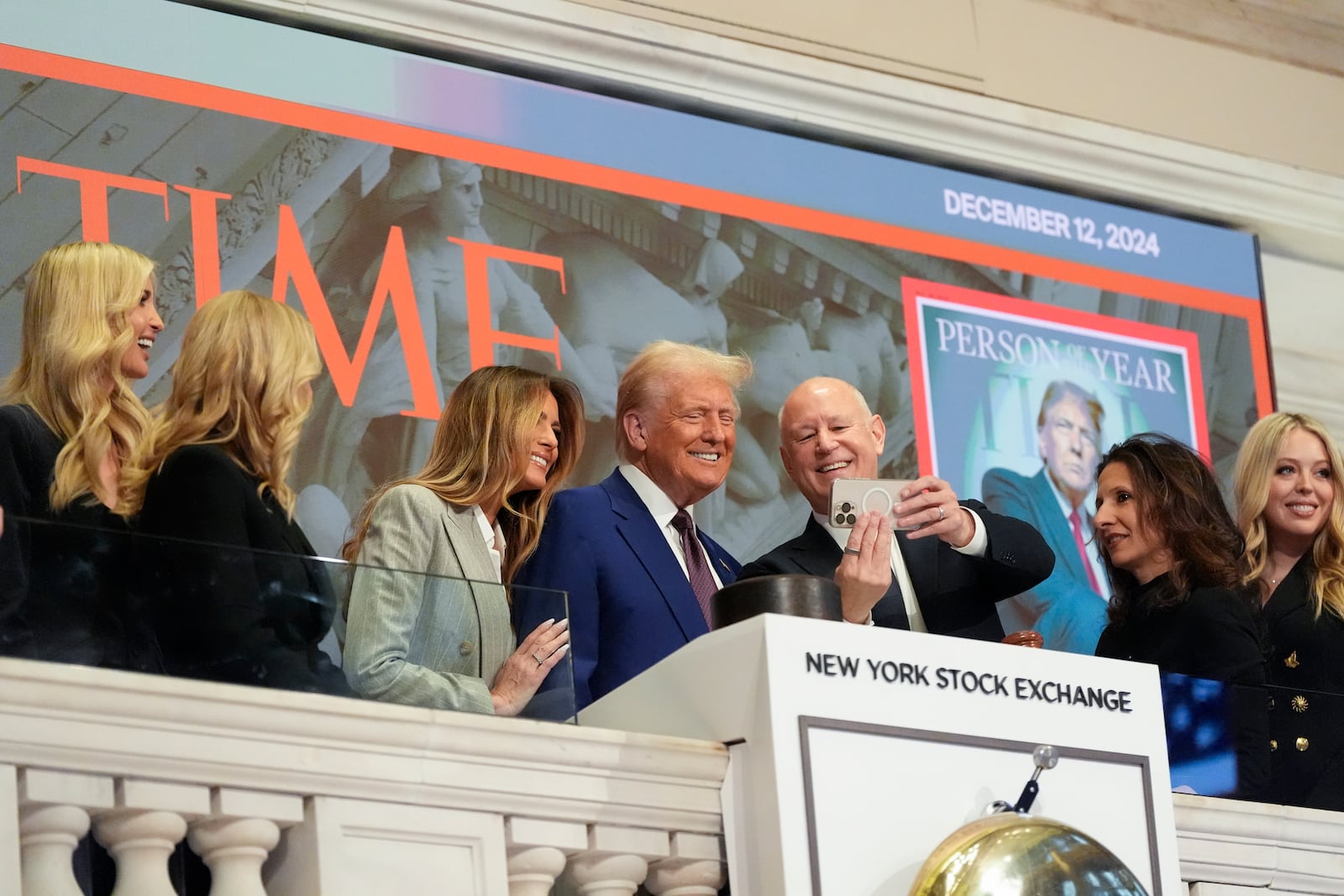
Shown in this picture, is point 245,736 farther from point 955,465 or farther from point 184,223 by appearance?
point 955,465

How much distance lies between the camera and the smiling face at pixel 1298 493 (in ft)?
13.8

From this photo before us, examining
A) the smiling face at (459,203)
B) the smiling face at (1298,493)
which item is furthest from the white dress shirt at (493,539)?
the smiling face at (459,203)

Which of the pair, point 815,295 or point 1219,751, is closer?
point 1219,751

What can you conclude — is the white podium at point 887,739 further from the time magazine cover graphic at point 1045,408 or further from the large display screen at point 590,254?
the time magazine cover graphic at point 1045,408

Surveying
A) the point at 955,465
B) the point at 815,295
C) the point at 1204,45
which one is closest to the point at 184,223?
the point at 815,295

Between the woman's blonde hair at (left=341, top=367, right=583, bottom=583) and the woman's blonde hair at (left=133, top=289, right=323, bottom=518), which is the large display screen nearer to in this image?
the woman's blonde hair at (left=341, top=367, right=583, bottom=583)

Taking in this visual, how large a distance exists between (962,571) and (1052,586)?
7.93 feet

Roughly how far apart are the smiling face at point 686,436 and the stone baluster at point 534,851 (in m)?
1.49

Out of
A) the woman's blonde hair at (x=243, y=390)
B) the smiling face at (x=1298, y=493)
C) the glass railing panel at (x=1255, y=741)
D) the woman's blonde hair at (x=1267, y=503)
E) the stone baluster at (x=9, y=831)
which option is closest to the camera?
the stone baluster at (x=9, y=831)

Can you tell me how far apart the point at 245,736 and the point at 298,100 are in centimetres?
311

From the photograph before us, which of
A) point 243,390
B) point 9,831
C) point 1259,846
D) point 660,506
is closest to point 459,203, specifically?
point 660,506

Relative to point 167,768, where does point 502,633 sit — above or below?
above

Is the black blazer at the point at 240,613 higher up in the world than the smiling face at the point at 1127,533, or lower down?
lower down

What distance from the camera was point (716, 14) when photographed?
6098 mm
